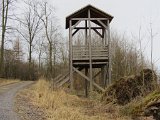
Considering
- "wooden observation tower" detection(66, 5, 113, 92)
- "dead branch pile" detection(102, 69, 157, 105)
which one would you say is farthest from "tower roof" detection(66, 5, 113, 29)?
"dead branch pile" detection(102, 69, 157, 105)

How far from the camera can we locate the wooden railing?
26.1 m

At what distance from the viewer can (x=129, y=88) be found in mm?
15625

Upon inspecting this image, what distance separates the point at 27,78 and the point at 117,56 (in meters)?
30.1

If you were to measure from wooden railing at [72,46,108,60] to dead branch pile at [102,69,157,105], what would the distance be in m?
9.70

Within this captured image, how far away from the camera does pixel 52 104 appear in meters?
14.8

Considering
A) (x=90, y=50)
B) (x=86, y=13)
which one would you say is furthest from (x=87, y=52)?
(x=86, y=13)

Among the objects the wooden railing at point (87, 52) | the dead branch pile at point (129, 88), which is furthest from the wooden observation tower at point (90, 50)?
the dead branch pile at point (129, 88)

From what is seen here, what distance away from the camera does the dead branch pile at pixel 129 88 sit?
47.5 ft

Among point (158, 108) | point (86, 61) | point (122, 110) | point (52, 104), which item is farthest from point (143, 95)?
point (86, 61)

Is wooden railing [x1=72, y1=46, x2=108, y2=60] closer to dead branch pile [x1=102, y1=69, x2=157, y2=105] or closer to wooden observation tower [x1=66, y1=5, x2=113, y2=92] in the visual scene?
wooden observation tower [x1=66, y1=5, x2=113, y2=92]

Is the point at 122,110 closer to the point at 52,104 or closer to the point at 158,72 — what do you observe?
the point at 158,72

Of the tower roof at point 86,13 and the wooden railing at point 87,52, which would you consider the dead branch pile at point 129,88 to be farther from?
the tower roof at point 86,13

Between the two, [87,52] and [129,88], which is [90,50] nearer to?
[87,52]

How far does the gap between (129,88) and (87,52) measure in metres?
11.0
